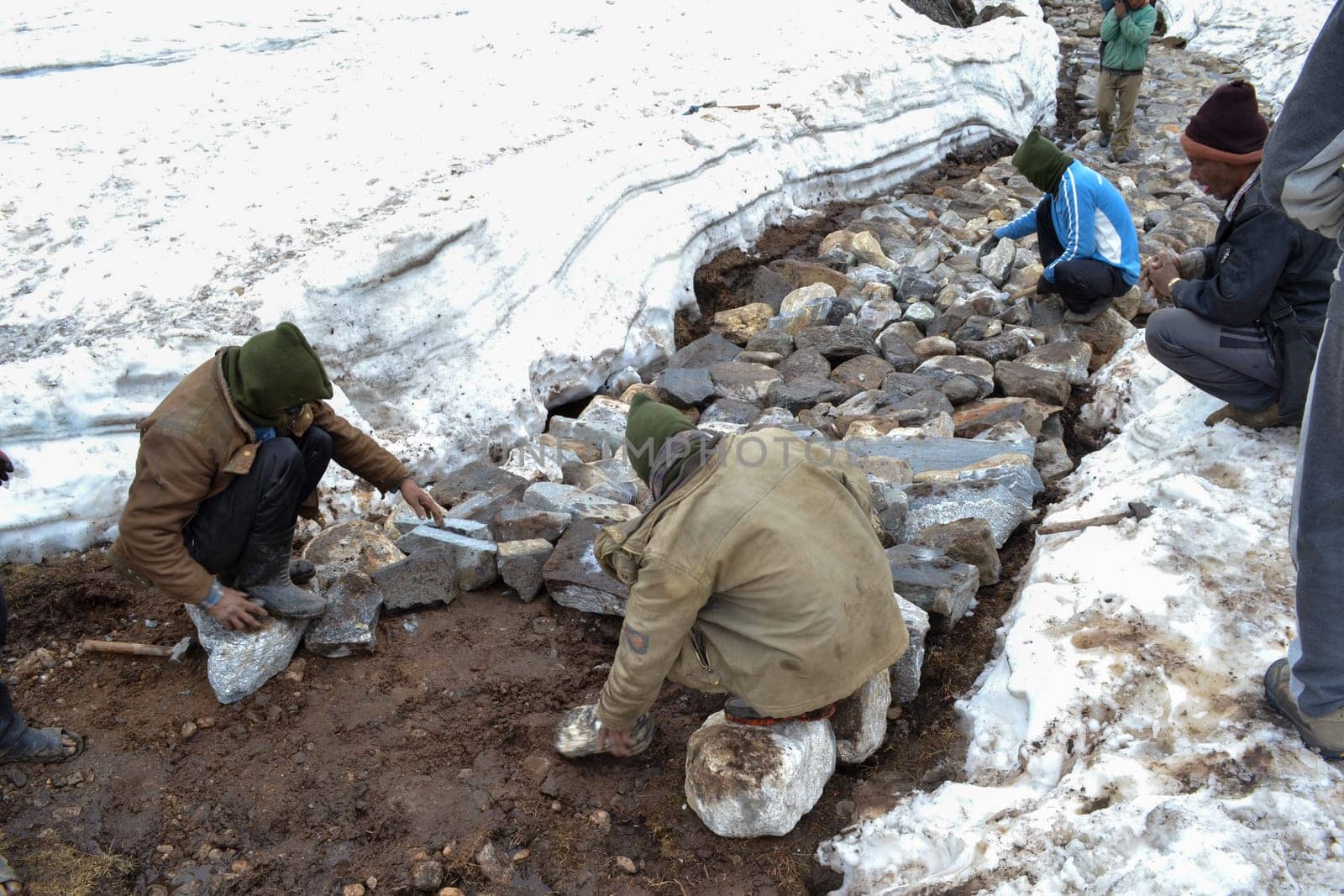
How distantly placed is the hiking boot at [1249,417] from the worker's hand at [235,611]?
3.63m

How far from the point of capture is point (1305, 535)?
2025mm

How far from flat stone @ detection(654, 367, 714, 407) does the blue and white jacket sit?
2325 mm

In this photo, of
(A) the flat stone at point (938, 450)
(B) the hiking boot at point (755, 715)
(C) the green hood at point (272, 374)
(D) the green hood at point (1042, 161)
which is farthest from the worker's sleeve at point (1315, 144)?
(D) the green hood at point (1042, 161)

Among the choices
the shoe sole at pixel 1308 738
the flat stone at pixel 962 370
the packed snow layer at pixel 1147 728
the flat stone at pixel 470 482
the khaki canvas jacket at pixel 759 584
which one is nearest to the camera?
the packed snow layer at pixel 1147 728

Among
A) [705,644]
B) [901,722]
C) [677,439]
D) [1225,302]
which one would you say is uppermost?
[677,439]

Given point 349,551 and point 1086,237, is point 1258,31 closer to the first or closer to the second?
point 1086,237

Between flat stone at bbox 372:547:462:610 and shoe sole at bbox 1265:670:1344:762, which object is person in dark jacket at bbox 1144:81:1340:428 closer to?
shoe sole at bbox 1265:670:1344:762

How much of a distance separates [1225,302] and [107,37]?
24.3 feet

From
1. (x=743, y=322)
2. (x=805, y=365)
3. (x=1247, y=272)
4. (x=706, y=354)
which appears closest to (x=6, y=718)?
(x=706, y=354)

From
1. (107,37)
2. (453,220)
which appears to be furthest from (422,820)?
(107,37)

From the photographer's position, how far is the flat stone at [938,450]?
13.0 ft

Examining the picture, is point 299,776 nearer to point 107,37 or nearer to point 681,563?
point 681,563

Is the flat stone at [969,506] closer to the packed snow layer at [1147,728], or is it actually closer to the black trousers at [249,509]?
the packed snow layer at [1147,728]

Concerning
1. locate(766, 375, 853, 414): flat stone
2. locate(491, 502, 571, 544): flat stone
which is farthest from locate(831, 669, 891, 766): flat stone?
locate(766, 375, 853, 414): flat stone
